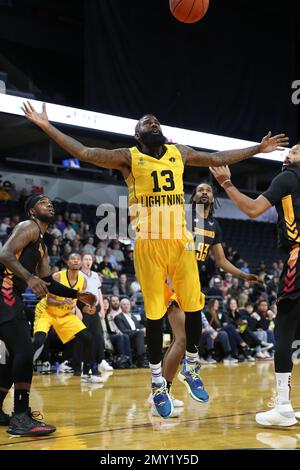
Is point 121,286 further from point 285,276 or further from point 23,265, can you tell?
point 285,276

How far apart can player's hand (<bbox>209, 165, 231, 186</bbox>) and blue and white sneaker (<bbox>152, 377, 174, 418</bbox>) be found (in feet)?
5.29

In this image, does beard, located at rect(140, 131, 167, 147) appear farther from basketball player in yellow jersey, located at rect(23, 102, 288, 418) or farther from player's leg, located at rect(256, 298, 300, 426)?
player's leg, located at rect(256, 298, 300, 426)

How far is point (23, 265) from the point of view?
496 centimetres

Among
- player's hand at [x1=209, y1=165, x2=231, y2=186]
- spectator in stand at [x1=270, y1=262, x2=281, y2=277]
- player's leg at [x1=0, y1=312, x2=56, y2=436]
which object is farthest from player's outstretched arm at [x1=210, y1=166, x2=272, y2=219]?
spectator in stand at [x1=270, y1=262, x2=281, y2=277]

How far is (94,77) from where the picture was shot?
1786 cm

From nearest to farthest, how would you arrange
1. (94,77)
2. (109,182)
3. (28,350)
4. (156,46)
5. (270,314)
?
(28,350) < (270,314) < (94,77) < (156,46) < (109,182)

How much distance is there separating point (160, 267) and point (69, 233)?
37.8ft

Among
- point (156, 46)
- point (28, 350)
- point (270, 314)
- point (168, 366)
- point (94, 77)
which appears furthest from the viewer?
point (156, 46)

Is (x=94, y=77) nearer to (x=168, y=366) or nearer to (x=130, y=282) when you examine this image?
(x=130, y=282)

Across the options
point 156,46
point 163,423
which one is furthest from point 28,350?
point 156,46

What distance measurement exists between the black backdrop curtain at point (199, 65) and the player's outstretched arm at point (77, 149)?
42.8ft

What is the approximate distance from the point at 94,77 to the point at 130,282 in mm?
6032

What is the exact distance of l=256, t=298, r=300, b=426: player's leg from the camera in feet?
15.4

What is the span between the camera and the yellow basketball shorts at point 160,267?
198 inches
